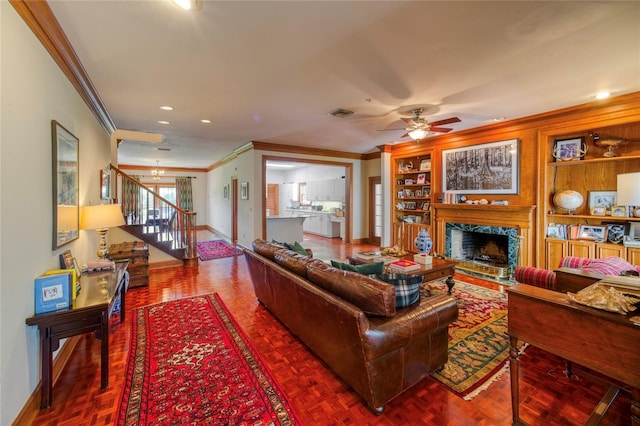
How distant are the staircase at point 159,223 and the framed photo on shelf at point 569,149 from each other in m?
6.25

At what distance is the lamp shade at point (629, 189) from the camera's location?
10.0 ft

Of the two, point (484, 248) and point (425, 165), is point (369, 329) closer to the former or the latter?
point (484, 248)

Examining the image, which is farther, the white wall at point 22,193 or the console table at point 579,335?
the white wall at point 22,193

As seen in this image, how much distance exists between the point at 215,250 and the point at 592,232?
7.25 m

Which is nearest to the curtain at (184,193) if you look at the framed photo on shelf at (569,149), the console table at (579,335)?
the framed photo on shelf at (569,149)

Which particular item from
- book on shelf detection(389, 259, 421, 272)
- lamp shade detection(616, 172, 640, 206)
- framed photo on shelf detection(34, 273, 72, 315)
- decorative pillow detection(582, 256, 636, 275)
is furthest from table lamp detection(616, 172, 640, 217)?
framed photo on shelf detection(34, 273, 72, 315)

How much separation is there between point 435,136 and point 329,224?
4.46m

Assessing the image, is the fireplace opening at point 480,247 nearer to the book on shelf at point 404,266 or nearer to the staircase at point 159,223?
the book on shelf at point 404,266

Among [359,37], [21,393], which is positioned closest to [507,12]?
[359,37]

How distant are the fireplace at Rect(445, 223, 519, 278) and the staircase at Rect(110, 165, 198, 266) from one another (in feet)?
16.7

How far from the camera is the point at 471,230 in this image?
203 inches

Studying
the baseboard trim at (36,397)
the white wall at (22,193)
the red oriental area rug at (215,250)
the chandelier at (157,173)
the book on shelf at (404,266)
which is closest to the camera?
the white wall at (22,193)

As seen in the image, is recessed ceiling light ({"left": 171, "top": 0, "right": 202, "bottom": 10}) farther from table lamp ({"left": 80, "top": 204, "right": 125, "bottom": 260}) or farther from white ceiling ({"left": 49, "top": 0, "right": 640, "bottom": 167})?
table lamp ({"left": 80, "top": 204, "right": 125, "bottom": 260})

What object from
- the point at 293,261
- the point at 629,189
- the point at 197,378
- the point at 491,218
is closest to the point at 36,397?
the point at 197,378
